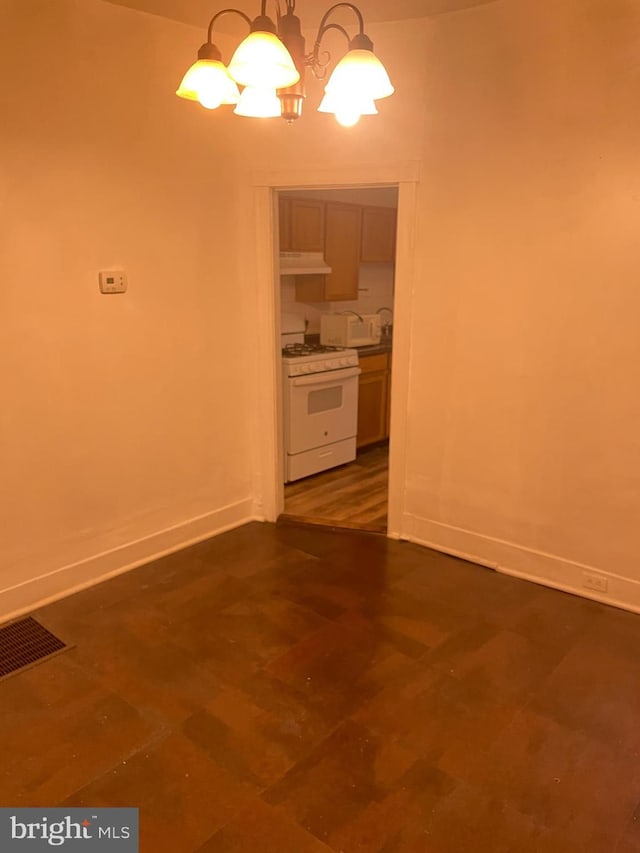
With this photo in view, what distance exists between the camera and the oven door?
14.6 feet

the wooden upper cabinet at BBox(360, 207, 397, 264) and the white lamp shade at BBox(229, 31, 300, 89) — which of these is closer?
the white lamp shade at BBox(229, 31, 300, 89)

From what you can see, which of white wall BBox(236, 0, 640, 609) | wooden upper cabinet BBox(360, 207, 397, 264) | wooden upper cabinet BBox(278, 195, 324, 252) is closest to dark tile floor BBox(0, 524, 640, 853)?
white wall BBox(236, 0, 640, 609)

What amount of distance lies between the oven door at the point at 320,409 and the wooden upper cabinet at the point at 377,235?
50.1 inches

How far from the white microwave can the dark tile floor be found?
2.32 m

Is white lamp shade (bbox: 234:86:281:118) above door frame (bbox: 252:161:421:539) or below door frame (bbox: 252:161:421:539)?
above

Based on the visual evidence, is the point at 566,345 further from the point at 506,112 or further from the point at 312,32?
the point at 312,32

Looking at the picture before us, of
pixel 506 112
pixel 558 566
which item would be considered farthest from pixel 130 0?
pixel 558 566

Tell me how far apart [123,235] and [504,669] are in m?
2.64

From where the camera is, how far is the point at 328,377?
460 cm

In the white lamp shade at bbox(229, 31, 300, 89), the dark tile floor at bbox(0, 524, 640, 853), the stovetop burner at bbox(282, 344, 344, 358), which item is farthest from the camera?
the stovetop burner at bbox(282, 344, 344, 358)

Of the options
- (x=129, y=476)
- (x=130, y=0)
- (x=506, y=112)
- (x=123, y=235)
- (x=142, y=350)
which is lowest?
(x=129, y=476)

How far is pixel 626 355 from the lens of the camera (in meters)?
2.74

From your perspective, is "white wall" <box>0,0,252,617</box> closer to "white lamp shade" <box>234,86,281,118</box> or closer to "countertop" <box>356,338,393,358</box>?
"white lamp shade" <box>234,86,281,118</box>

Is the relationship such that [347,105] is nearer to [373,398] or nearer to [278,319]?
[278,319]
